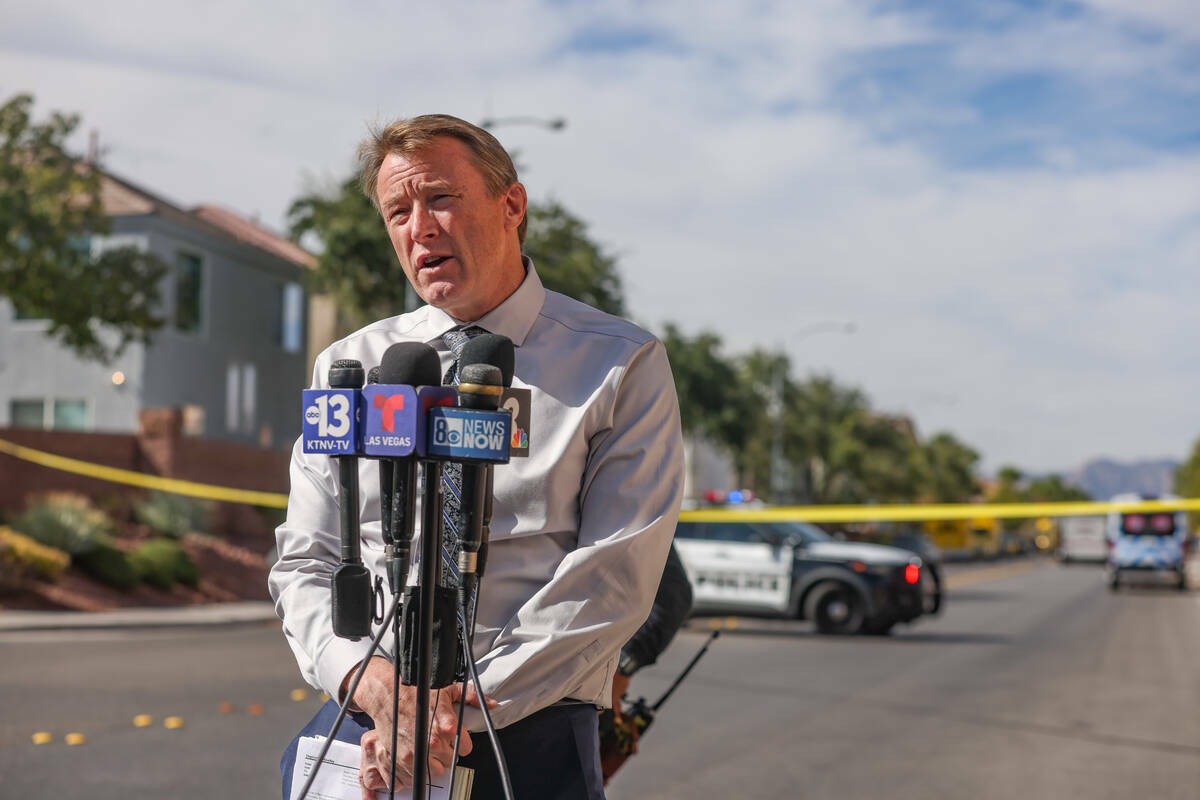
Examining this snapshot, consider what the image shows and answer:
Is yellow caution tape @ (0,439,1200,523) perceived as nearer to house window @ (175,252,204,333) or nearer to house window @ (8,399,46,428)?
house window @ (175,252,204,333)

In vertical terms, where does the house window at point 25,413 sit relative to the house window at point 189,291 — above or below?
below

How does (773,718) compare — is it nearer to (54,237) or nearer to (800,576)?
(800,576)

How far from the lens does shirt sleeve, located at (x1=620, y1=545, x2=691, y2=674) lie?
10.1 feet

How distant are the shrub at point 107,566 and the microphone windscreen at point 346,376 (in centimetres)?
1857

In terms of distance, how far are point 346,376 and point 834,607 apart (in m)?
16.3

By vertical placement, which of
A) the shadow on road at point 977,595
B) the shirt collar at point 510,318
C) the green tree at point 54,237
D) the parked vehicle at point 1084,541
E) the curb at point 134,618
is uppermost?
the green tree at point 54,237

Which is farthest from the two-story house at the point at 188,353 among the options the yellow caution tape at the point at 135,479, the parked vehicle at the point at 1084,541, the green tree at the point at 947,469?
the green tree at the point at 947,469

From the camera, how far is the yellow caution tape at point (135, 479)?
72.3 ft

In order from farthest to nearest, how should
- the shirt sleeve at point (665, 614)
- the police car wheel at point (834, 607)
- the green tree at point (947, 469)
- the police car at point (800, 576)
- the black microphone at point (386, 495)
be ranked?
the green tree at point (947, 469), the police car wheel at point (834, 607), the police car at point (800, 576), the shirt sleeve at point (665, 614), the black microphone at point (386, 495)

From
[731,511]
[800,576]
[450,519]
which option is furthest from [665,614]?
[731,511]

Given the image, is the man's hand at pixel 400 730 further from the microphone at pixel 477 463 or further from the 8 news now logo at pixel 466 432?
the 8 news now logo at pixel 466 432

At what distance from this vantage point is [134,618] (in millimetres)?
16844

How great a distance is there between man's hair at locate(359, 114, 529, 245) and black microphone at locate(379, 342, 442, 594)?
451mm

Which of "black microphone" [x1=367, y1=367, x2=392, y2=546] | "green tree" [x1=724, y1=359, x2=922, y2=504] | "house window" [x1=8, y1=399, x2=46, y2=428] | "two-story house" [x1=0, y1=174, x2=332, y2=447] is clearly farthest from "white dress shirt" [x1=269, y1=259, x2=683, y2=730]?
"green tree" [x1=724, y1=359, x2=922, y2=504]
